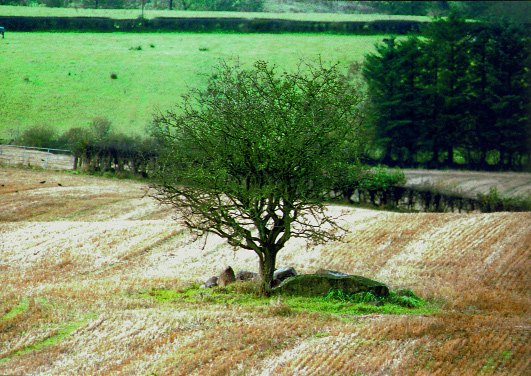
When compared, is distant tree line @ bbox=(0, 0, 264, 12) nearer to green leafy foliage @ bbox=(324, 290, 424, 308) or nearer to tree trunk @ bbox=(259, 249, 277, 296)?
tree trunk @ bbox=(259, 249, 277, 296)

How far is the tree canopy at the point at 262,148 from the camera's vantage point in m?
12.5

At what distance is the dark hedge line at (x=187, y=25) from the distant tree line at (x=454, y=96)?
706 centimetres

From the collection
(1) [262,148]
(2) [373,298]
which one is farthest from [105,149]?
(2) [373,298]

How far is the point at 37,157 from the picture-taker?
89.4 ft

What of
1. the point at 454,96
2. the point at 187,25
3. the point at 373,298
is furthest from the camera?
the point at 454,96

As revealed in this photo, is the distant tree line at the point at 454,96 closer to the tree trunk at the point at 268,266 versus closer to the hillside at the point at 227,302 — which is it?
the hillside at the point at 227,302

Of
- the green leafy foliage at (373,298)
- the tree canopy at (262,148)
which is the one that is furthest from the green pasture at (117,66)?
the green leafy foliage at (373,298)

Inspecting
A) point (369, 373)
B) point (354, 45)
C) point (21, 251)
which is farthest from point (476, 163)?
point (369, 373)

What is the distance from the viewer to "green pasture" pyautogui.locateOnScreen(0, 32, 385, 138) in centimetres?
2625

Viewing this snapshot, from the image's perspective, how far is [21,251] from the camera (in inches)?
726

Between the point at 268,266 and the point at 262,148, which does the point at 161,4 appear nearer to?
the point at 262,148

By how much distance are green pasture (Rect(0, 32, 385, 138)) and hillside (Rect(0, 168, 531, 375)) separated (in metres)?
4.69

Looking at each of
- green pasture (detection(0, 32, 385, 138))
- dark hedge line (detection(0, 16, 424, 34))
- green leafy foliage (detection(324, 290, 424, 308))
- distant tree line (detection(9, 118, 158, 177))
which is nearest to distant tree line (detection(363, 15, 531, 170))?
green pasture (detection(0, 32, 385, 138))

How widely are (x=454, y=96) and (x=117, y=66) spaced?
24.8 m
